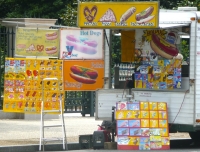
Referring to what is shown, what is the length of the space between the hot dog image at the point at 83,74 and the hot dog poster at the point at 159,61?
3.13ft

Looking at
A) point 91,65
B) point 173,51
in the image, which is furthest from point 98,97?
point 173,51

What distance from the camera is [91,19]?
14.5 meters

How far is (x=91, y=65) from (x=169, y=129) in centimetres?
226

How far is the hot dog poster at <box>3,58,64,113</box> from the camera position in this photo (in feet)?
50.3

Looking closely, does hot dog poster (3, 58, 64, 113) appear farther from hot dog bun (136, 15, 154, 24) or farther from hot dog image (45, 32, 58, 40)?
hot dog bun (136, 15, 154, 24)

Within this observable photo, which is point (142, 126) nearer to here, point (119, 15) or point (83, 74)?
point (83, 74)

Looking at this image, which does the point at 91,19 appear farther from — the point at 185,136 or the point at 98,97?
the point at 185,136

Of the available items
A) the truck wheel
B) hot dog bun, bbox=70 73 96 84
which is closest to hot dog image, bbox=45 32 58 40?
hot dog bun, bbox=70 73 96 84

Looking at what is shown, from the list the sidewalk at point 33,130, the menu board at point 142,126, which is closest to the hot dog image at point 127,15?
the menu board at point 142,126

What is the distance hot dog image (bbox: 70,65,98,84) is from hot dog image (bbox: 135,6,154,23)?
216 cm

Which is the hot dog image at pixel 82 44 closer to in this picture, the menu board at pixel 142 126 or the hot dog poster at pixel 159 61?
the hot dog poster at pixel 159 61

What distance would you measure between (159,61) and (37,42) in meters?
2.77

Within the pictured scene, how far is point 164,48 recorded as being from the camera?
15.7m

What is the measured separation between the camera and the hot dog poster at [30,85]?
1534cm
